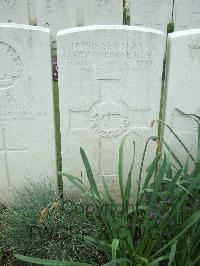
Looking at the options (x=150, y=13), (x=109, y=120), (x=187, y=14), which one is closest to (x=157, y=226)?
(x=109, y=120)

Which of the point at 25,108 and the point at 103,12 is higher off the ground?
the point at 103,12

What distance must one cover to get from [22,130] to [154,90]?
1066 mm

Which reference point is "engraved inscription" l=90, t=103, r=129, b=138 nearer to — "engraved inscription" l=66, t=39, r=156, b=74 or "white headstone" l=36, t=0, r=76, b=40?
"engraved inscription" l=66, t=39, r=156, b=74

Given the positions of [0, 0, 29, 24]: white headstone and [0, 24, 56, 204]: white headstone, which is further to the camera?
[0, 0, 29, 24]: white headstone

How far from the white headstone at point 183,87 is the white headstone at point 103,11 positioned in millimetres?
4151

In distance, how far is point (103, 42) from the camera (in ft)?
8.77

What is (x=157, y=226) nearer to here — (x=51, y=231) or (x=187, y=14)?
(x=51, y=231)

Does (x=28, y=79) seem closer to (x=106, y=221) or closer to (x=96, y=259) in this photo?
(x=106, y=221)

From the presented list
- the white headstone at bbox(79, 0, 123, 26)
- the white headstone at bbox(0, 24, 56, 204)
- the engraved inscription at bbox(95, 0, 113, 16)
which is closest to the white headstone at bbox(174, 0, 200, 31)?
the white headstone at bbox(79, 0, 123, 26)

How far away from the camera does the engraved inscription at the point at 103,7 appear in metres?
6.61

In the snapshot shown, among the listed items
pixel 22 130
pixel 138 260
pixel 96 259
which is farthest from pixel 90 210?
pixel 22 130

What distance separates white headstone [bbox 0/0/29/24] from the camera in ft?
22.2

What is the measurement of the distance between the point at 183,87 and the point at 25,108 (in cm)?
120

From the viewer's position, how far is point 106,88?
2.84 m
